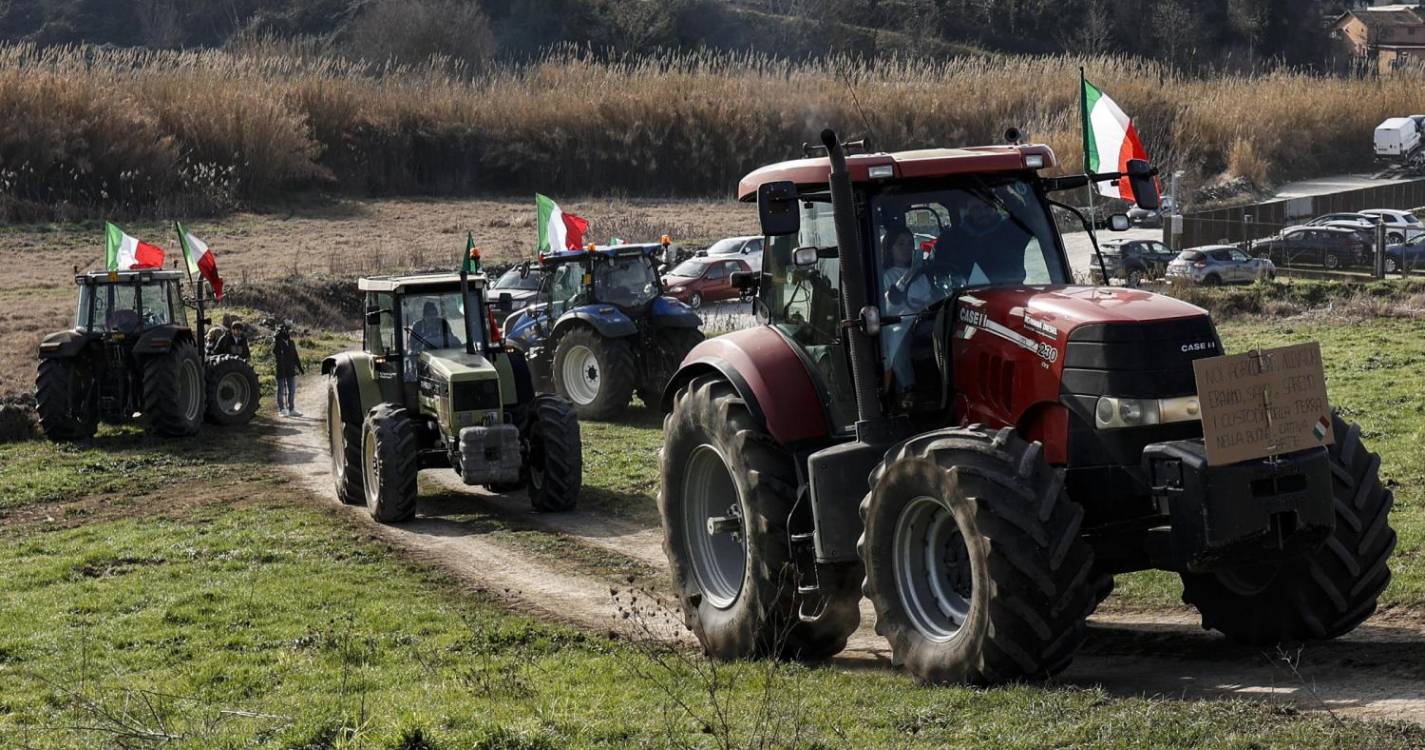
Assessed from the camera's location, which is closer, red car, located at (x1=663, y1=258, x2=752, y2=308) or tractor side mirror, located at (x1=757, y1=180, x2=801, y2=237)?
tractor side mirror, located at (x1=757, y1=180, x2=801, y2=237)

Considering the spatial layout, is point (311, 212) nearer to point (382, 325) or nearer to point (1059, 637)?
point (382, 325)

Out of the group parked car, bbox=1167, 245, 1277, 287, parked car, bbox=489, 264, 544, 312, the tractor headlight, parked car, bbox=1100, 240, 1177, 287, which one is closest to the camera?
the tractor headlight

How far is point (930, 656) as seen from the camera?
8.03 m

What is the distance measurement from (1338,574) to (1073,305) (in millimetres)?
1912

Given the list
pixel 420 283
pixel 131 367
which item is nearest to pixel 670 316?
pixel 420 283

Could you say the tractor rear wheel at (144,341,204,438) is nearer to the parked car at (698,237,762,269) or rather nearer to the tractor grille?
the tractor grille

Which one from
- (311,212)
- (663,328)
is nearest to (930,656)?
(663,328)

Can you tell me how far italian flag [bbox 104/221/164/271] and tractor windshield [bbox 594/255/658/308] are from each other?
6550 millimetres

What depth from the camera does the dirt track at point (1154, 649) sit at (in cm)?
760

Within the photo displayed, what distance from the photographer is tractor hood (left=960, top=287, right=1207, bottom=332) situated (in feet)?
25.9

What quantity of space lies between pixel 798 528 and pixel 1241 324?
20108mm

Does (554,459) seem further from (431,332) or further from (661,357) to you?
(661,357)

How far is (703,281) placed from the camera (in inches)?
1473

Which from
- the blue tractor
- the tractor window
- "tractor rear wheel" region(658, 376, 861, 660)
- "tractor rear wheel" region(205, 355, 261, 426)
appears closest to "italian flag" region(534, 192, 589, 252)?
the blue tractor
